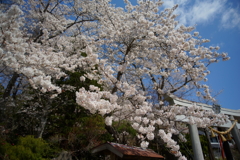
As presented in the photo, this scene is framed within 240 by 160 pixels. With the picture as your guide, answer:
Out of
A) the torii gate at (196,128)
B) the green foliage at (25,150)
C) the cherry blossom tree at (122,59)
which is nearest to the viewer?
the cherry blossom tree at (122,59)

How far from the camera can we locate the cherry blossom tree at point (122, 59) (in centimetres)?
299

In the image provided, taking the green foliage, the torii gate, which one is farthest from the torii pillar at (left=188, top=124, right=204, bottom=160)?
the green foliage

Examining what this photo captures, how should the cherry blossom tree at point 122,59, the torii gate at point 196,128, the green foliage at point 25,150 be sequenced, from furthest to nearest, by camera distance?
the torii gate at point 196,128 → the green foliage at point 25,150 → the cherry blossom tree at point 122,59

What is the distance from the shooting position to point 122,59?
605 cm

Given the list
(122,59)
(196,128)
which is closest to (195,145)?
(196,128)

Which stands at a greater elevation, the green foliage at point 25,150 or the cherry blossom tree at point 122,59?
the cherry blossom tree at point 122,59

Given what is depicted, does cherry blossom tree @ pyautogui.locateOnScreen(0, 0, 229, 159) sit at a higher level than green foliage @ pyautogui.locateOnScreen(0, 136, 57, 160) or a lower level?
higher

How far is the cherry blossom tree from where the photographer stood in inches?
118

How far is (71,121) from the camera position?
6.21 meters

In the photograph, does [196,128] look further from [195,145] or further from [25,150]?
[25,150]

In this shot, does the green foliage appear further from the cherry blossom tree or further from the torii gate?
the torii gate

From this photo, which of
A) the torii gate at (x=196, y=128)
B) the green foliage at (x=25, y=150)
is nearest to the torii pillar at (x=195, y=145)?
the torii gate at (x=196, y=128)

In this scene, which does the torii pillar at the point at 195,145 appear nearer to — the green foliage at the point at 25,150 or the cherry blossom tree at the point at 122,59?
the cherry blossom tree at the point at 122,59

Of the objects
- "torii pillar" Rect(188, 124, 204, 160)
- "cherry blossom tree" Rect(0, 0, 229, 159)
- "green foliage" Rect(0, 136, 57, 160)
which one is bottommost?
"green foliage" Rect(0, 136, 57, 160)
